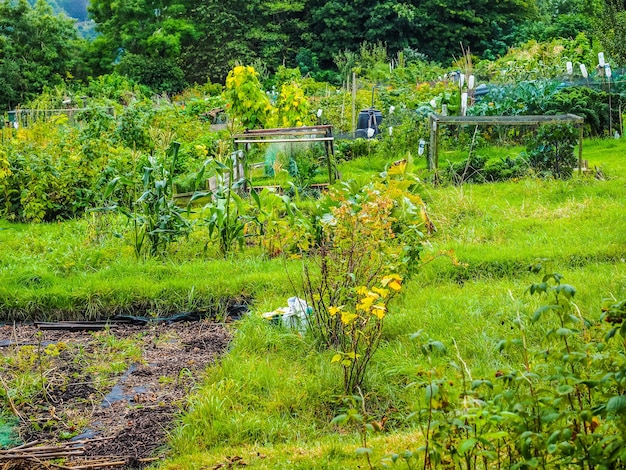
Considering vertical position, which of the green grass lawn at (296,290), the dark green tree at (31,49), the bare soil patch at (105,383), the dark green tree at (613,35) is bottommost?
the bare soil patch at (105,383)

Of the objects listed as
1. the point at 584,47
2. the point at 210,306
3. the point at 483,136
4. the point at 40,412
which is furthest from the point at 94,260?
the point at 584,47

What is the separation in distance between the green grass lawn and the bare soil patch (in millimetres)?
215

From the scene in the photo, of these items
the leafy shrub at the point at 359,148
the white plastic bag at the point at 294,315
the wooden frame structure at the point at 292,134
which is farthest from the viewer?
the leafy shrub at the point at 359,148

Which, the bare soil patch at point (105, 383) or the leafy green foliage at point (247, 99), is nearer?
the bare soil patch at point (105, 383)

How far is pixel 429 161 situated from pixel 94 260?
554 cm

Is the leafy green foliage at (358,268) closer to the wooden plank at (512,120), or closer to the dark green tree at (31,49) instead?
the wooden plank at (512,120)

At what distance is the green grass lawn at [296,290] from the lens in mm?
4316

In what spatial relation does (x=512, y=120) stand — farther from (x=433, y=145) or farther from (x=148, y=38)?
(x=148, y=38)

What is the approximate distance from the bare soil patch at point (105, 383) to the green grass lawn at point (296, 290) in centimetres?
22

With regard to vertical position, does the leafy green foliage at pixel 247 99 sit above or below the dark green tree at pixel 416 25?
below

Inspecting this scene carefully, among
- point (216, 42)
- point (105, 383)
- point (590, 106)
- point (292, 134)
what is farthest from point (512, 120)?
point (216, 42)

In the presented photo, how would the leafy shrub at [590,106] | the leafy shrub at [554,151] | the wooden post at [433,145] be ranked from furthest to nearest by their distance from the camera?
the leafy shrub at [590,106] < the wooden post at [433,145] < the leafy shrub at [554,151]

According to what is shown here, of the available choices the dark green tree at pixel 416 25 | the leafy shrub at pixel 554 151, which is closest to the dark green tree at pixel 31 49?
the dark green tree at pixel 416 25

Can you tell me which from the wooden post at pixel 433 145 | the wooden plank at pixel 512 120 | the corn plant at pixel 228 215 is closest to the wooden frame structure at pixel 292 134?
the wooden post at pixel 433 145
